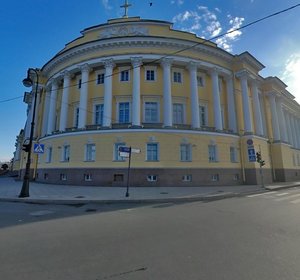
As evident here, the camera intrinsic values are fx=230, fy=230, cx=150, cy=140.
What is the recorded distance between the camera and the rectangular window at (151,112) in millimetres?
24031

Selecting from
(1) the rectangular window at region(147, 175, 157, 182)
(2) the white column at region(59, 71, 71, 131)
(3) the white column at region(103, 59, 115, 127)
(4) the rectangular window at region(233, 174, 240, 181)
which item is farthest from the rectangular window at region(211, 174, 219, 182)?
(2) the white column at region(59, 71, 71, 131)

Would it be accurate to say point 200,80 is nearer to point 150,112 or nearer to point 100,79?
point 150,112

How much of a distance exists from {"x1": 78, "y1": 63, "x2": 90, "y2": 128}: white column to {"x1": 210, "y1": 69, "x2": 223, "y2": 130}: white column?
13.8m


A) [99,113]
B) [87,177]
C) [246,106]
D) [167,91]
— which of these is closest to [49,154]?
[87,177]

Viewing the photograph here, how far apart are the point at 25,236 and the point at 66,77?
23222 millimetres

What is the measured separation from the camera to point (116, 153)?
2123cm

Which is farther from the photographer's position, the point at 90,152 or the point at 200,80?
the point at 200,80

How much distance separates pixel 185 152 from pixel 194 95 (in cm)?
612

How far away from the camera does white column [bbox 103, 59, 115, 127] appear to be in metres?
22.3

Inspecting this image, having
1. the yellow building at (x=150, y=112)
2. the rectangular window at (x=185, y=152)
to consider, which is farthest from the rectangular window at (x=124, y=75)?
the rectangular window at (x=185, y=152)

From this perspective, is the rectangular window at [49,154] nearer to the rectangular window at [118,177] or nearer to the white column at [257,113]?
the rectangular window at [118,177]

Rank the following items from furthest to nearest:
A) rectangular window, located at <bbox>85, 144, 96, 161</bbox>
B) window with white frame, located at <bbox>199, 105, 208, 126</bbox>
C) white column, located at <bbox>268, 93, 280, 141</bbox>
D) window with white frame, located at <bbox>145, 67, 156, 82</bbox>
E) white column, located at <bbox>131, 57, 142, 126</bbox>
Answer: white column, located at <bbox>268, 93, 280, 141</bbox>, window with white frame, located at <bbox>199, 105, 208, 126</bbox>, window with white frame, located at <bbox>145, 67, 156, 82</bbox>, white column, located at <bbox>131, 57, 142, 126</bbox>, rectangular window, located at <bbox>85, 144, 96, 161</bbox>

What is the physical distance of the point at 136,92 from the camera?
22.6 meters

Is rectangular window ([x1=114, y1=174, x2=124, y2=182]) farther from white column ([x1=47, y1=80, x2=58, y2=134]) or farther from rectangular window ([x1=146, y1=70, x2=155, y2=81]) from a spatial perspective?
white column ([x1=47, y1=80, x2=58, y2=134])
